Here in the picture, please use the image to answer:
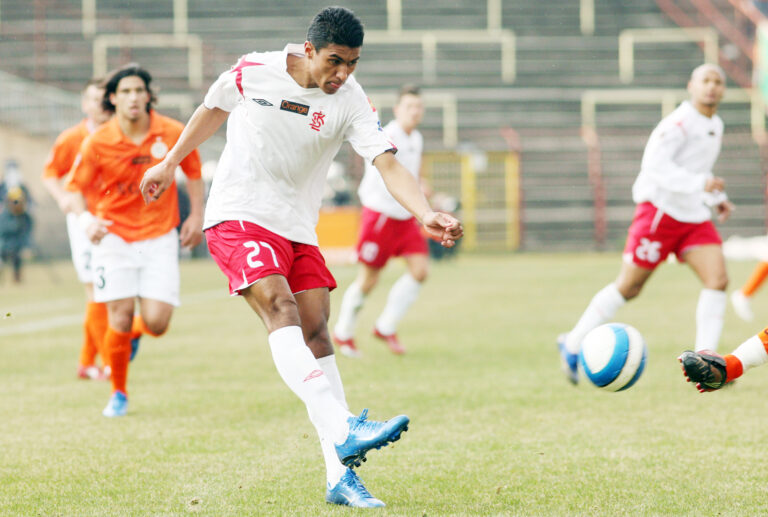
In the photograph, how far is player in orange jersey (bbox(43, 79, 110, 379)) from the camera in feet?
26.8

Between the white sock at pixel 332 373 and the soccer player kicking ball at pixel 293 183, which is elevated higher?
the soccer player kicking ball at pixel 293 183

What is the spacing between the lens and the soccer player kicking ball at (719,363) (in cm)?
486

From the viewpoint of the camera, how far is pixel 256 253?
15.5ft

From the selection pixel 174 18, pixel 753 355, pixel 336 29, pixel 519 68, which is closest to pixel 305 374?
pixel 336 29

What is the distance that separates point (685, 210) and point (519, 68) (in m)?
25.7

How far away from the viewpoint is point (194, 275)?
22547 millimetres

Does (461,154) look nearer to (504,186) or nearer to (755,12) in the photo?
(504,186)

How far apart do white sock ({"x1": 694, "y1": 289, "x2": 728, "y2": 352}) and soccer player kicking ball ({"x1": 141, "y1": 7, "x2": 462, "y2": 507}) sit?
4.11 m

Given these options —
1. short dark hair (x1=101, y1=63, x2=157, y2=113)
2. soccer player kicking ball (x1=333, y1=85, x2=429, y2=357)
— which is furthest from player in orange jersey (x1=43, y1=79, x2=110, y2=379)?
soccer player kicking ball (x1=333, y1=85, x2=429, y2=357)

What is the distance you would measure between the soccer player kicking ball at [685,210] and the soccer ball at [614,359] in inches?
94.4

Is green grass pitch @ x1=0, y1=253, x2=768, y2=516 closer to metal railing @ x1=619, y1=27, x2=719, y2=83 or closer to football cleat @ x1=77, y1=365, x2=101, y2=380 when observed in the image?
football cleat @ x1=77, y1=365, x2=101, y2=380

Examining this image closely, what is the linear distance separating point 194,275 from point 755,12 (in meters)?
20.6

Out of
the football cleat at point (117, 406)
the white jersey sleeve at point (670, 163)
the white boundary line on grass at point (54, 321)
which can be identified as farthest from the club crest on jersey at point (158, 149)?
the white boundary line on grass at point (54, 321)

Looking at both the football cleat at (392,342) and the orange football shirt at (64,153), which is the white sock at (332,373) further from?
the football cleat at (392,342)
